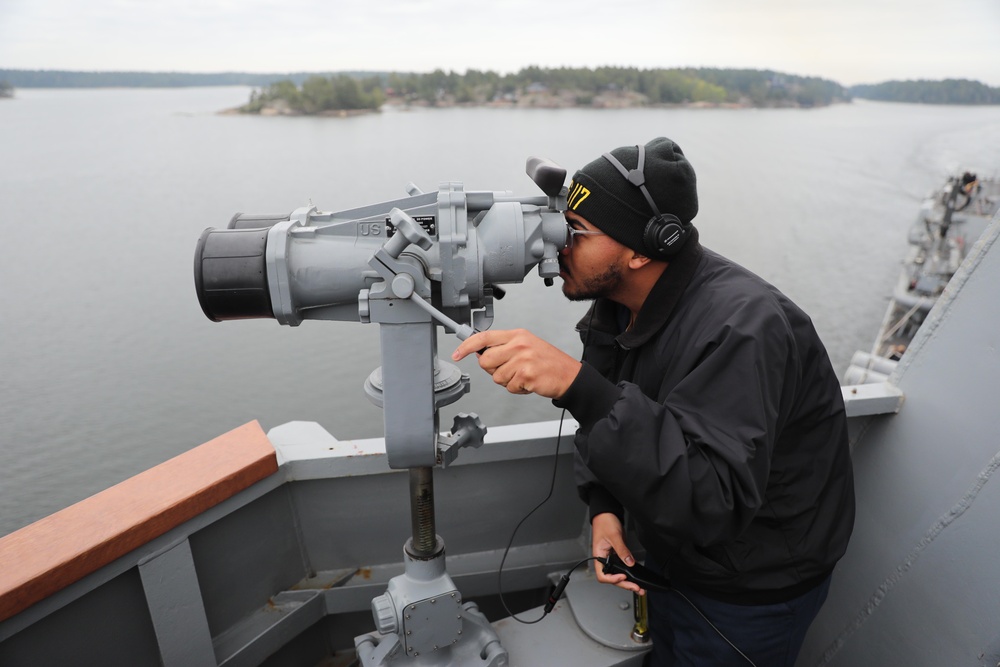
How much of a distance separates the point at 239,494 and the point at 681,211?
127 centimetres

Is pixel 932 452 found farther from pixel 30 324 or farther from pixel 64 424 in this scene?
pixel 30 324

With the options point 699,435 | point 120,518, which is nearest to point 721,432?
point 699,435

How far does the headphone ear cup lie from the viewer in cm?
123

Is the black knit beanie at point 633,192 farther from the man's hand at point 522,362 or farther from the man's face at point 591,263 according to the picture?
the man's hand at point 522,362

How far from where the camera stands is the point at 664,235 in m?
1.23

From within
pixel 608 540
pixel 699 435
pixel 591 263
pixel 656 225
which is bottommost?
pixel 608 540

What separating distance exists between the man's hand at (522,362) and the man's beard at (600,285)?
1.00ft

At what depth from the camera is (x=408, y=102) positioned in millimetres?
25859

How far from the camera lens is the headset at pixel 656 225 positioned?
1.24 metres

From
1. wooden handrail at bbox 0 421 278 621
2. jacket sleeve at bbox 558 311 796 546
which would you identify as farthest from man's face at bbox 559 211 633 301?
wooden handrail at bbox 0 421 278 621

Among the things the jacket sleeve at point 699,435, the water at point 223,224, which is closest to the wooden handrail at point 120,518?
the jacket sleeve at point 699,435

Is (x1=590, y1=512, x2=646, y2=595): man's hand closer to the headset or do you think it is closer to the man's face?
the man's face

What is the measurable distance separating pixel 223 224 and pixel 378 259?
495 inches

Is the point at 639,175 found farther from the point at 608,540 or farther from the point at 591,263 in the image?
the point at 608,540
